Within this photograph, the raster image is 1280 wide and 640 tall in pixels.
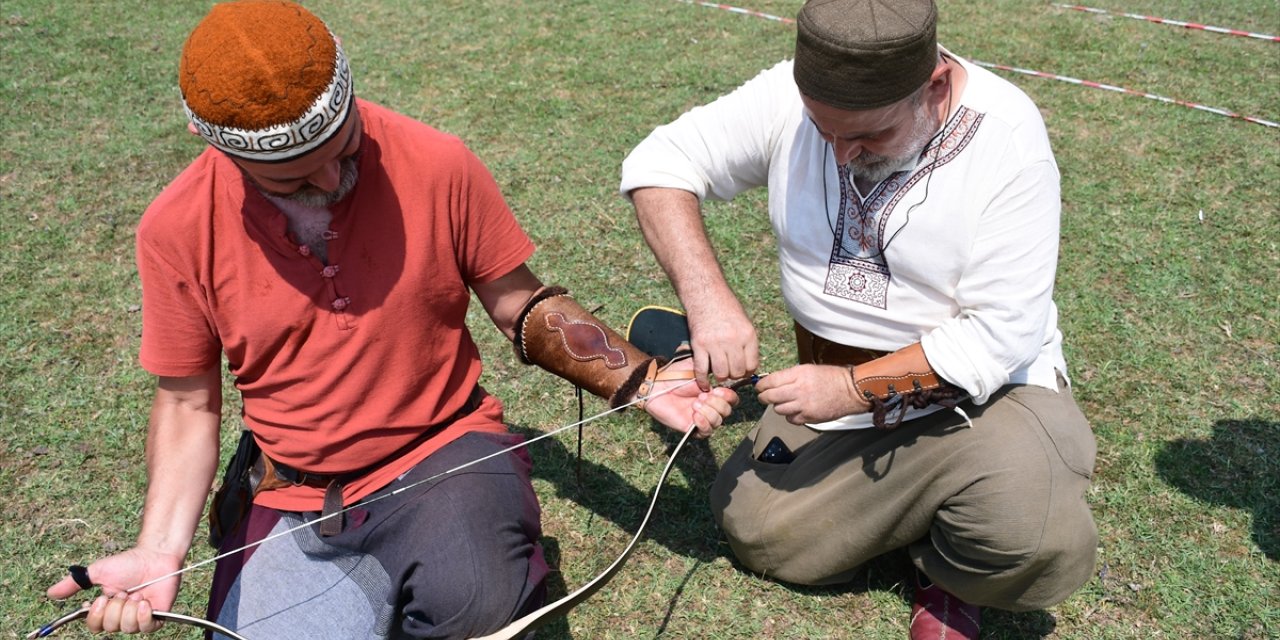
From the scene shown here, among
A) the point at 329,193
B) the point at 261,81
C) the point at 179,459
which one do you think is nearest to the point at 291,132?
the point at 261,81

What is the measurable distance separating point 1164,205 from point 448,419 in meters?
4.04

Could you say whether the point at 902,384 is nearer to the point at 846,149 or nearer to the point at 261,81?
the point at 846,149

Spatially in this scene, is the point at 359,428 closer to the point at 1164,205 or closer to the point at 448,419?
the point at 448,419

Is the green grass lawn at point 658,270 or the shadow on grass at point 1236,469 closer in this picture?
the green grass lawn at point 658,270

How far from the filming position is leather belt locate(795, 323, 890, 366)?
2.71m

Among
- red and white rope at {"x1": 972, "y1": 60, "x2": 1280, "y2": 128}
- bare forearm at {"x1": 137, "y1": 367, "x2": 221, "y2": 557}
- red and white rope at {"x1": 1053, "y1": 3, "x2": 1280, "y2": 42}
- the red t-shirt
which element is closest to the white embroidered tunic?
the red t-shirt

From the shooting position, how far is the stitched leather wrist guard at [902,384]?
8.07 ft

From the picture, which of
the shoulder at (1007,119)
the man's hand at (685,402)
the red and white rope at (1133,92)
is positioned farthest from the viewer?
the red and white rope at (1133,92)

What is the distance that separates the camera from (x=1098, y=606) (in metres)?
3.02

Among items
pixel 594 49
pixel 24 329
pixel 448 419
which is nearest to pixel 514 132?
pixel 594 49

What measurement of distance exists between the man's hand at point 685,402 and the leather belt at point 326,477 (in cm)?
56

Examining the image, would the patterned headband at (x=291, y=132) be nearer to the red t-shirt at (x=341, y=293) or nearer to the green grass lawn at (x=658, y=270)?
the red t-shirt at (x=341, y=293)

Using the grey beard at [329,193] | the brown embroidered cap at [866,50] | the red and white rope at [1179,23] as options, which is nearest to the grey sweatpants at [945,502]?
the brown embroidered cap at [866,50]

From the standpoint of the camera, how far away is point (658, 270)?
→ 4.59 metres
